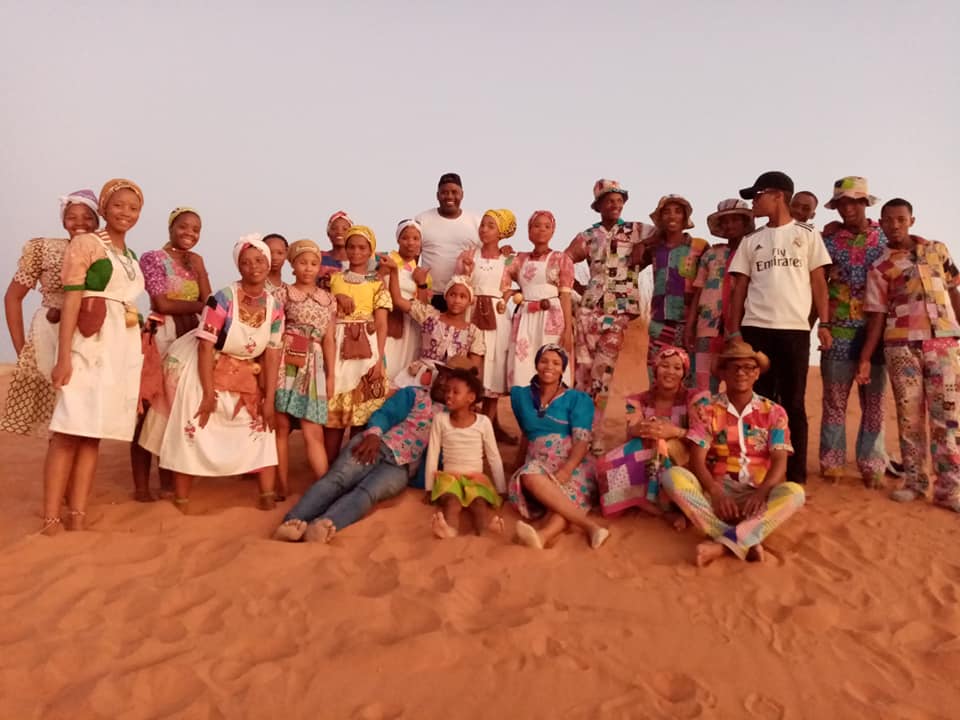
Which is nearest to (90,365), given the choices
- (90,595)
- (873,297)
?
(90,595)

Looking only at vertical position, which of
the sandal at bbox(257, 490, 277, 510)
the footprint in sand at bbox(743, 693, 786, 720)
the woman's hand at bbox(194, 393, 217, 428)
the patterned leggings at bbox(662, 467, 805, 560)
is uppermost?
the woman's hand at bbox(194, 393, 217, 428)

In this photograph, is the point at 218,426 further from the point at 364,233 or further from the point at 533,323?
the point at 533,323

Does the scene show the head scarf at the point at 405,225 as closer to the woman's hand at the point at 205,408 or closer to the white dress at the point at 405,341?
the white dress at the point at 405,341

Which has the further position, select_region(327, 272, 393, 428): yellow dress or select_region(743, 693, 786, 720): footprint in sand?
select_region(327, 272, 393, 428): yellow dress

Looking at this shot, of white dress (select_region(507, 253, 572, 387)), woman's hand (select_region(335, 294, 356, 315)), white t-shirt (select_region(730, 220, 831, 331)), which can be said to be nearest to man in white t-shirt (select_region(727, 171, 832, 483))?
white t-shirt (select_region(730, 220, 831, 331))

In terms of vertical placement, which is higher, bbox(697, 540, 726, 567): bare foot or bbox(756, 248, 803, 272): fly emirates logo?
bbox(756, 248, 803, 272): fly emirates logo

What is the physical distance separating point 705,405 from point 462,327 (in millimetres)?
2146

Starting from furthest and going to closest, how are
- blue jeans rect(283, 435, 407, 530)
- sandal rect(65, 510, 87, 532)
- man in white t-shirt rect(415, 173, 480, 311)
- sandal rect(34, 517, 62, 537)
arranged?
man in white t-shirt rect(415, 173, 480, 311) → blue jeans rect(283, 435, 407, 530) → sandal rect(65, 510, 87, 532) → sandal rect(34, 517, 62, 537)

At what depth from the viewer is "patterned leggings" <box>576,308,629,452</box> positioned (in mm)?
5867

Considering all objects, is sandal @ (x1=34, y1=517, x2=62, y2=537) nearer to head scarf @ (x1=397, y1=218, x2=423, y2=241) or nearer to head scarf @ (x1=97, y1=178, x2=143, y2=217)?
head scarf @ (x1=97, y1=178, x2=143, y2=217)

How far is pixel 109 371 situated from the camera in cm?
398

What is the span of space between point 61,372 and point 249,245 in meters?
1.39

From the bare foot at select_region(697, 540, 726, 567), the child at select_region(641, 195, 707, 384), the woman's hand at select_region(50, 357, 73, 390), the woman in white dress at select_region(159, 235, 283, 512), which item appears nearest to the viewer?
the bare foot at select_region(697, 540, 726, 567)

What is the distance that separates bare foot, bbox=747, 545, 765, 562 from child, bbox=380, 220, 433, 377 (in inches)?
129
